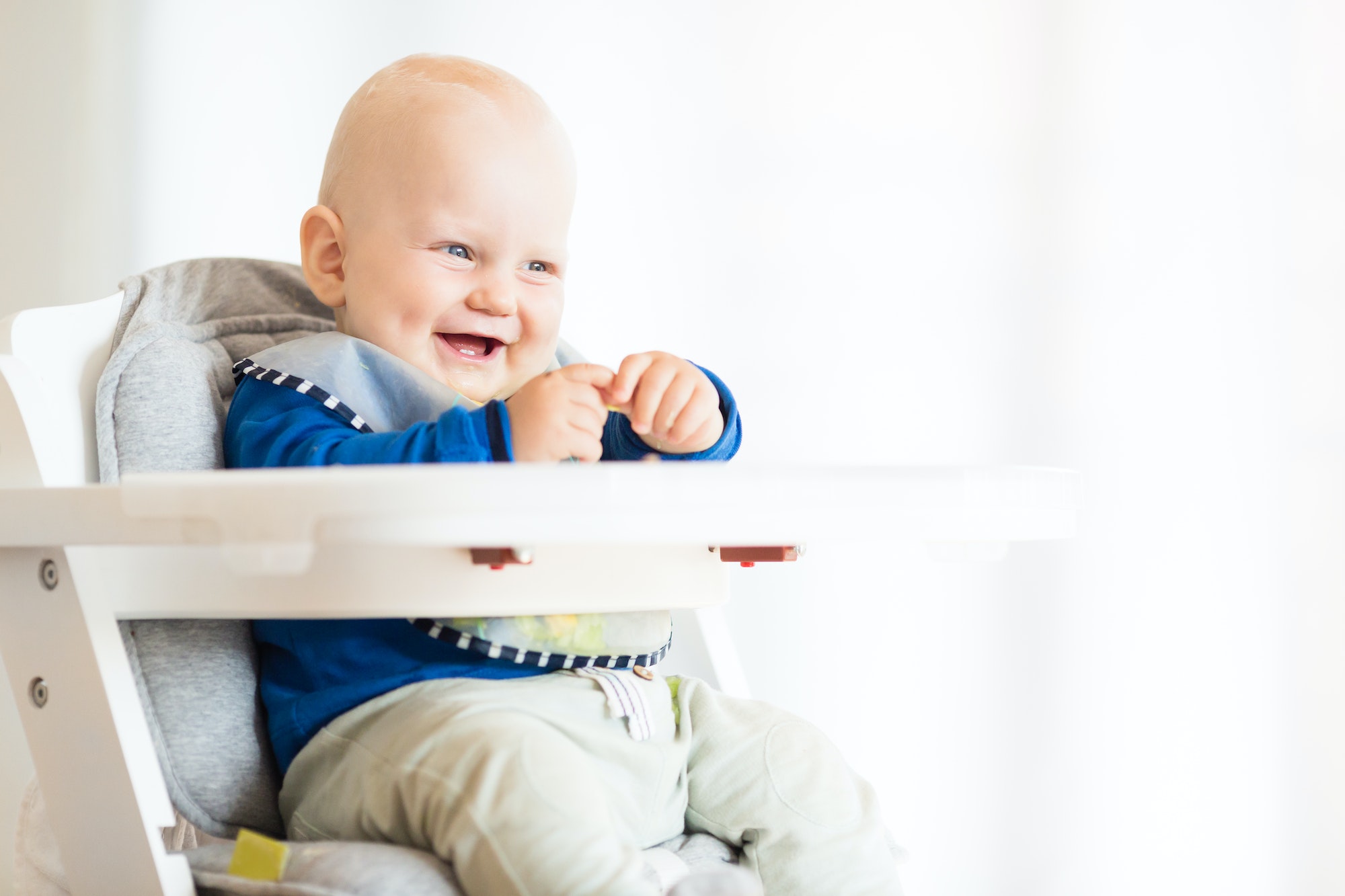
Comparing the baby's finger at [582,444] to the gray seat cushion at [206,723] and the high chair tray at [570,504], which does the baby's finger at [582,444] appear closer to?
the high chair tray at [570,504]

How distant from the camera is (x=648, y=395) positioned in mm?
658

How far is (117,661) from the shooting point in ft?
2.13

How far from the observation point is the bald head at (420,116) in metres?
0.87

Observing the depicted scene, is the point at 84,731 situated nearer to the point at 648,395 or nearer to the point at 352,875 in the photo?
the point at 352,875

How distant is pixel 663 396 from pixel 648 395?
2cm

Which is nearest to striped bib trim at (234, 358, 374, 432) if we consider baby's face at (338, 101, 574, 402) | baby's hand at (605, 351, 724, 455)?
baby's face at (338, 101, 574, 402)

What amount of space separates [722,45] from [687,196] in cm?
20

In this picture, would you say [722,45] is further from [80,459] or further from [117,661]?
[117,661]

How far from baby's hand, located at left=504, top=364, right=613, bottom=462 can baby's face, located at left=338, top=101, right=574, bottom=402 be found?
0.87 ft

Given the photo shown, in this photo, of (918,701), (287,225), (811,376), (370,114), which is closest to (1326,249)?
(811,376)

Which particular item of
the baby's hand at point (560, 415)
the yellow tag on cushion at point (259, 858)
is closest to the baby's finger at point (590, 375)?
the baby's hand at point (560, 415)

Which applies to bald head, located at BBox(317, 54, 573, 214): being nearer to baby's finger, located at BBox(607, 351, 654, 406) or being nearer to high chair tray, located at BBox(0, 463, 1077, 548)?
baby's finger, located at BBox(607, 351, 654, 406)

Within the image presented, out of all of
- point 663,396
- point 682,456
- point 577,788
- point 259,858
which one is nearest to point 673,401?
point 663,396

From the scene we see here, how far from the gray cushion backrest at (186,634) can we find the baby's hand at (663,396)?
344mm
